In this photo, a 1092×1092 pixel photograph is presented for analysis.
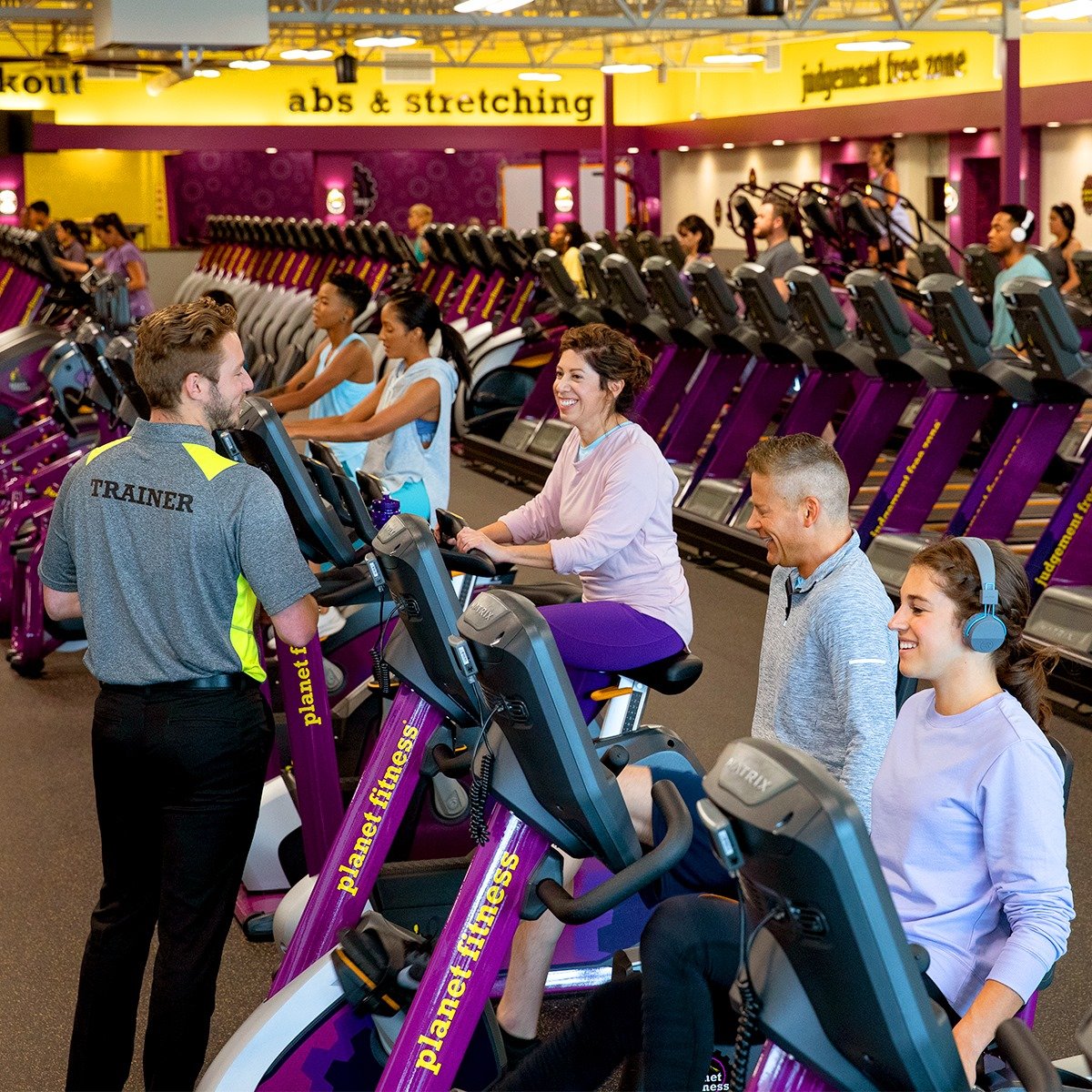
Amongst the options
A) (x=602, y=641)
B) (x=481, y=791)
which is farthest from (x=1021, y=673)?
(x=602, y=641)

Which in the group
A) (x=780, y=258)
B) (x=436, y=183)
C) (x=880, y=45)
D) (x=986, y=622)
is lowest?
(x=986, y=622)

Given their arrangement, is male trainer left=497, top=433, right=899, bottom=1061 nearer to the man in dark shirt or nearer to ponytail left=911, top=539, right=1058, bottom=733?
ponytail left=911, top=539, right=1058, bottom=733

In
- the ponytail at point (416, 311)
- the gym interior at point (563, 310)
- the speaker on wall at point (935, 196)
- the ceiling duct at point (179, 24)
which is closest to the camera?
the gym interior at point (563, 310)

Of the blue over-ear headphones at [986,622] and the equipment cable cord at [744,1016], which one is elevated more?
the blue over-ear headphones at [986,622]

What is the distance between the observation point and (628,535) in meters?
3.68

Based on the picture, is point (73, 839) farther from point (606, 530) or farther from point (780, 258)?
point (780, 258)

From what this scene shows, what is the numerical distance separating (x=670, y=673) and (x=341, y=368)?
2612 mm

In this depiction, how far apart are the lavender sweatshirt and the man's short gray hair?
2.06 feet

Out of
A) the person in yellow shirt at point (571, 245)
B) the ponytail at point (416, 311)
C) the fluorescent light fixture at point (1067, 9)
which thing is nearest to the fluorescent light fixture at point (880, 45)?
the fluorescent light fixture at point (1067, 9)

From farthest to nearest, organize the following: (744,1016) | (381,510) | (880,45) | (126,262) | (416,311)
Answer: (880,45) < (126,262) < (416,311) < (381,510) < (744,1016)

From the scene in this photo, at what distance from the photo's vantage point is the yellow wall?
987 inches

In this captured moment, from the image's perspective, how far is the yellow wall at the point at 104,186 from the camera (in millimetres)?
25078

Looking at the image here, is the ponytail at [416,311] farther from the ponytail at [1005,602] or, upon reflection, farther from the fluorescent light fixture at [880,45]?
the fluorescent light fixture at [880,45]

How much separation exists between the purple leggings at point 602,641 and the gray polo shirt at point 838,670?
2.34ft
